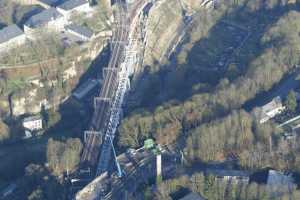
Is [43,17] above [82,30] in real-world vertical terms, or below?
above

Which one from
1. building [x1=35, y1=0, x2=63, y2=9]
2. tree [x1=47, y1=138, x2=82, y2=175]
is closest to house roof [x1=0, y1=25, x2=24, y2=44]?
building [x1=35, y1=0, x2=63, y2=9]

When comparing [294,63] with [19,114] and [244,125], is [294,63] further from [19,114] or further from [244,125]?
[19,114]

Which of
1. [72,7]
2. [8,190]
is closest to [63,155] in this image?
[8,190]

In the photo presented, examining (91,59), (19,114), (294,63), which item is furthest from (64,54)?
(294,63)

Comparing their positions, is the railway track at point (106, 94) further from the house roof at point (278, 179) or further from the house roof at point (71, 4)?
the house roof at point (278, 179)

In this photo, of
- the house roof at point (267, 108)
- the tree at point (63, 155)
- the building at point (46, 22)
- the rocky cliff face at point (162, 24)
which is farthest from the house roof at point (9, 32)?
the house roof at point (267, 108)

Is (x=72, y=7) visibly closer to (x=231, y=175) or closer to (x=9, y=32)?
(x=9, y=32)
